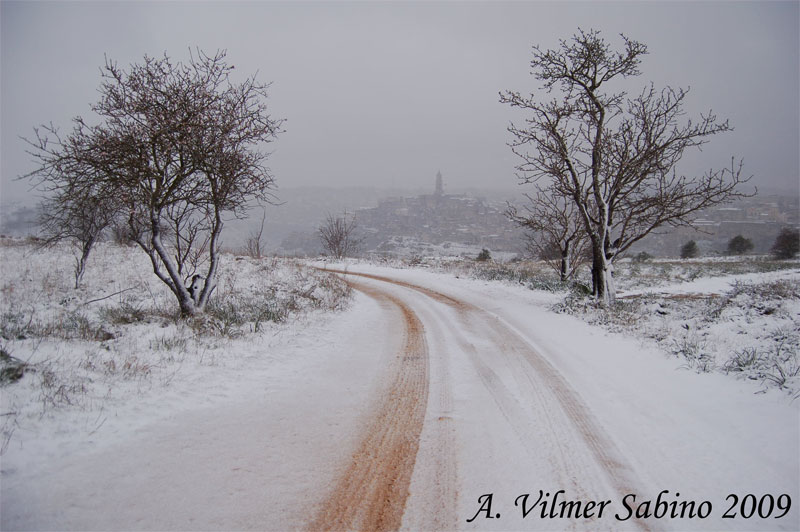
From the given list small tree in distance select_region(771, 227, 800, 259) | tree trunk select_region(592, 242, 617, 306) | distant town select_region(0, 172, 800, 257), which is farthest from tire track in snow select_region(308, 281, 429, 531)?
small tree in distance select_region(771, 227, 800, 259)

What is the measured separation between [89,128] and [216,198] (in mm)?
2691

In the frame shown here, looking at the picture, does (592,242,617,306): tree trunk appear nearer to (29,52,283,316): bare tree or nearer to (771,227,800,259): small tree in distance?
(29,52,283,316): bare tree

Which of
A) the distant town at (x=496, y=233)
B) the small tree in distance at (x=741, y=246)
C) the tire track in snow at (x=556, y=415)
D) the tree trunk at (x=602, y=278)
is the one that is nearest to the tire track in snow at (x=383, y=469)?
the tire track in snow at (x=556, y=415)

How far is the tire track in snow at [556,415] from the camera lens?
10.7 ft

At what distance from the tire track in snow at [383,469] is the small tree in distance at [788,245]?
65.2 metres

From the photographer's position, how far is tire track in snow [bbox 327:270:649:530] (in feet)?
10.7

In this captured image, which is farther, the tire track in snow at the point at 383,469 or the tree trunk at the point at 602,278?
the tree trunk at the point at 602,278

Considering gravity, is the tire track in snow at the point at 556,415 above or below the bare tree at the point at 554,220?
below

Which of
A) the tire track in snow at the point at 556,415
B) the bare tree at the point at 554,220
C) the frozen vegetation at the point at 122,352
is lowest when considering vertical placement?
the tire track in snow at the point at 556,415

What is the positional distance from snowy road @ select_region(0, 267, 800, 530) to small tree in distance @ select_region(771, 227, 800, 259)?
61396mm

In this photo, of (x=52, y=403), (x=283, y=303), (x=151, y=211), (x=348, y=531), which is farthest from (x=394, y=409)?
(x=151, y=211)

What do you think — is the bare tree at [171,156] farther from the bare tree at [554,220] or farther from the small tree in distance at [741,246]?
the small tree in distance at [741,246]

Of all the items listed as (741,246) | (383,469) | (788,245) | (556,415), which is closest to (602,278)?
(556,415)

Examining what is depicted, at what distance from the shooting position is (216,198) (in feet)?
27.6
